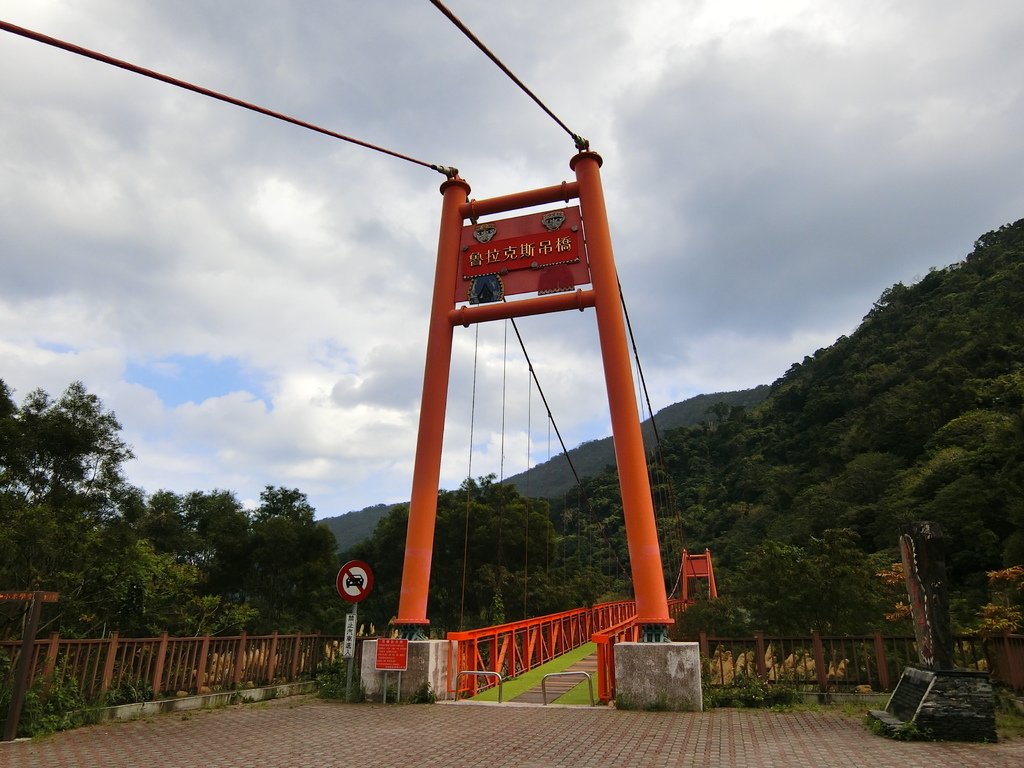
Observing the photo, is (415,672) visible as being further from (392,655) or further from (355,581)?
(355,581)

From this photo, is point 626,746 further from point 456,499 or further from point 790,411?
point 790,411

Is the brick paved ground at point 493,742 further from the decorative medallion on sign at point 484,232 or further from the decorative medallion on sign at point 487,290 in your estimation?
the decorative medallion on sign at point 484,232

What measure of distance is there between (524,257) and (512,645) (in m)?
7.43

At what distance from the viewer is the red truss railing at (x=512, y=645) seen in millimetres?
9906

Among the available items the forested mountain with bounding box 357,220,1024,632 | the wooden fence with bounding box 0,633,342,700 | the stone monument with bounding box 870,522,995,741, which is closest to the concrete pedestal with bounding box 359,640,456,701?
the wooden fence with bounding box 0,633,342,700

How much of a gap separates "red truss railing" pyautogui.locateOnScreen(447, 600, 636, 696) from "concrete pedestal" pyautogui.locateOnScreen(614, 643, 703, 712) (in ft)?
8.74

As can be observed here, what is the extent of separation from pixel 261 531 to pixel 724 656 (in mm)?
29178

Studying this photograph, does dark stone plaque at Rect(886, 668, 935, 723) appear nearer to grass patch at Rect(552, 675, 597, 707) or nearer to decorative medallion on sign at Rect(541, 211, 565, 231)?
grass patch at Rect(552, 675, 597, 707)

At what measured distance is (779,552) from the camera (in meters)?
14.4

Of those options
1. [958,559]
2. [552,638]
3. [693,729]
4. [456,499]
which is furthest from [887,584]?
[456,499]

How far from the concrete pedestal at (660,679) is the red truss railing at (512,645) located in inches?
105

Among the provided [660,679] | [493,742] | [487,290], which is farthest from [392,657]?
[487,290]

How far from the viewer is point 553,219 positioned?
11.8 metres

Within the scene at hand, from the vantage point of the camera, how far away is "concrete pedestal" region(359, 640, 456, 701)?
9.20m
